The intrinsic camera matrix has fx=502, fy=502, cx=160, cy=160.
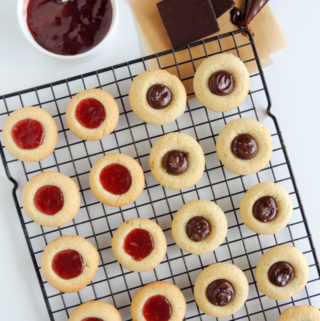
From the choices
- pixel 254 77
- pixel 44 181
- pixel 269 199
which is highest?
pixel 254 77

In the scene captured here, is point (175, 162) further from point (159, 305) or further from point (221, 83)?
point (159, 305)

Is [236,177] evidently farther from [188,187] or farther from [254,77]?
[254,77]

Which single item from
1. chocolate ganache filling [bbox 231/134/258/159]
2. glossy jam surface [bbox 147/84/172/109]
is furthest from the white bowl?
chocolate ganache filling [bbox 231/134/258/159]

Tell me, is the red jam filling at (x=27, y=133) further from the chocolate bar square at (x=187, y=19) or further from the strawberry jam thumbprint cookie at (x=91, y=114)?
the chocolate bar square at (x=187, y=19)

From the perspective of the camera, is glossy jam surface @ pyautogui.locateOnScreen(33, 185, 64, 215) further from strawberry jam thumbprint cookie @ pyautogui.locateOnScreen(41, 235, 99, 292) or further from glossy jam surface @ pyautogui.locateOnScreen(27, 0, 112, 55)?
glossy jam surface @ pyautogui.locateOnScreen(27, 0, 112, 55)

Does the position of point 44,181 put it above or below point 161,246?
above

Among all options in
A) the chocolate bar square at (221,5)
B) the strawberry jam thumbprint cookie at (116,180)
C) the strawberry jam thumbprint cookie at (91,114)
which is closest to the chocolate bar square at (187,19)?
the chocolate bar square at (221,5)

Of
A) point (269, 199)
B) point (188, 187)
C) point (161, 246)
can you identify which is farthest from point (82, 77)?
point (269, 199)
